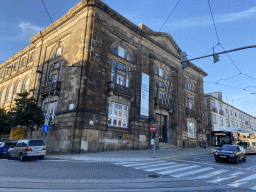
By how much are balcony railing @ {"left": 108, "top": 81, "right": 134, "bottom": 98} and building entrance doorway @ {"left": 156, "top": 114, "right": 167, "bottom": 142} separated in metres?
6.83

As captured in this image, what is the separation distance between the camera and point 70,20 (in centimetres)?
2480

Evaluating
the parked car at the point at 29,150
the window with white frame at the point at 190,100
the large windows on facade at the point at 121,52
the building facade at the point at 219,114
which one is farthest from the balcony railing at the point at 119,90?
the building facade at the point at 219,114

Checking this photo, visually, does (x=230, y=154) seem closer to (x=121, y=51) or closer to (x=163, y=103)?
(x=163, y=103)

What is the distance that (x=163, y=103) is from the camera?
2945cm

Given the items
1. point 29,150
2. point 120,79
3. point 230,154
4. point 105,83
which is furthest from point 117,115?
point 230,154

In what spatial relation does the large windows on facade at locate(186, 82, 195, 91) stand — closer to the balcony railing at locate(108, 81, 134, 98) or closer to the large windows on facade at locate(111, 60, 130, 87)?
the large windows on facade at locate(111, 60, 130, 87)

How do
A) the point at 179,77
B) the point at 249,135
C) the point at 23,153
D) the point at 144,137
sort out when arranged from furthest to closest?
the point at 179,77, the point at 249,135, the point at 144,137, the point at 23,153

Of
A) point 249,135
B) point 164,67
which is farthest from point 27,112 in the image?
point 249,135

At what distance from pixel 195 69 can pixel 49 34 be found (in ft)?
90.6

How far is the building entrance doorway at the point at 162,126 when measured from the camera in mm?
28847

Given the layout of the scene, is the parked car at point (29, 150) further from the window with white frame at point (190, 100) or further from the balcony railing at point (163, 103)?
the window with white frame at point (190, 100)

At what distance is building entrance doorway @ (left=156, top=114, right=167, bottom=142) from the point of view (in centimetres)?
2885

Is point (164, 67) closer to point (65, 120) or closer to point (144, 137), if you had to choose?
point (144, 137)

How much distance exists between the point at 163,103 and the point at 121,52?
9.99 meters
